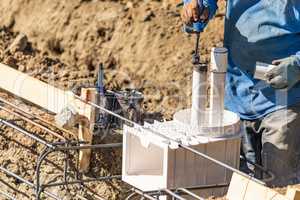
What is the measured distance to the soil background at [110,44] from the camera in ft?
24.7

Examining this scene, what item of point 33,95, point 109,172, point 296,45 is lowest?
point 109,172

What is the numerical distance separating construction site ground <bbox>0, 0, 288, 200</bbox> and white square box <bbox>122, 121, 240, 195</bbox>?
187 centimetres

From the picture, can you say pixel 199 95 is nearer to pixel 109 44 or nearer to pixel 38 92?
pixel 38 92

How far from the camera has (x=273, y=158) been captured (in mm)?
5207

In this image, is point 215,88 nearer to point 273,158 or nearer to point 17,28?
point 273,158

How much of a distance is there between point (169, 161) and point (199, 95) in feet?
1.09

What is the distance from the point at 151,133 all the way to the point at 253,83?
0.71m

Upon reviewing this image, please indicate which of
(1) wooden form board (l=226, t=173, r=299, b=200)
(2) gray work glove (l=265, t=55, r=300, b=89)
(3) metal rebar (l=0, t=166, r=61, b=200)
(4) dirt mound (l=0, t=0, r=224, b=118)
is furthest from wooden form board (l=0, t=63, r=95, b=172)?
(4) dirt mound (l=0, t=0, r=224, b=118)

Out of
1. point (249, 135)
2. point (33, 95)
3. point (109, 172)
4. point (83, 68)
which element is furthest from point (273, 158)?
point (83, 68)

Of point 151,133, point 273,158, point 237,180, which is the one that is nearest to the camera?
point 237,180

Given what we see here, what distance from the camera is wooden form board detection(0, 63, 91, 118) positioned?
5.62 meters

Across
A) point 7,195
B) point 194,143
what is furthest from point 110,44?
point 194,143

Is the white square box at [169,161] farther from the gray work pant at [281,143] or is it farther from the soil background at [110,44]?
the soil background at [110,44]

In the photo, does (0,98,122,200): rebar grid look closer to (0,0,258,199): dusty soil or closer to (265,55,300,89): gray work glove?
(265,55,300,89): gray work glove
